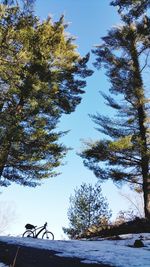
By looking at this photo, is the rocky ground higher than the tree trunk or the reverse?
the reverse

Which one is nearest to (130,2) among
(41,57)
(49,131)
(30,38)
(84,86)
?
(30,38)

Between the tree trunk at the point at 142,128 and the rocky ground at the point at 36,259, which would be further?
the tree trunk at the point at 142,128

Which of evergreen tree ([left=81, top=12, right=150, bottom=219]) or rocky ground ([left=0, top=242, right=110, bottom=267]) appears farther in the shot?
evergreen tree ([left=81, top=12, right=150, bottom=219])

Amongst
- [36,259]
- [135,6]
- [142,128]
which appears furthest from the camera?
[142,128]

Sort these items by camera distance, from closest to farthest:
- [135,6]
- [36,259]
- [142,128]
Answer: [36,259], [135,6], [142,128]

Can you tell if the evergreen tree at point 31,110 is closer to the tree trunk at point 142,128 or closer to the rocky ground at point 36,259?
the tree trunk at point 142,128

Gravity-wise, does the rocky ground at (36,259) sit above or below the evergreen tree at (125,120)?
below

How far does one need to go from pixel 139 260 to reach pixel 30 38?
12305 millimetres

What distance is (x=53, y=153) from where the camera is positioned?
66.0 feet

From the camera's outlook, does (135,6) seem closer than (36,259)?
No

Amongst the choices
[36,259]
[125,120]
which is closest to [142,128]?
[125,120]

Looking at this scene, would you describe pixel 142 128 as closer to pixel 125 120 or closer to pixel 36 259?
pixel 125 120

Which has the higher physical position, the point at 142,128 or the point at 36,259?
the point at 142,128

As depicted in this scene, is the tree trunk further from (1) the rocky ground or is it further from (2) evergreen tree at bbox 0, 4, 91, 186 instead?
(1) the rocky ground
